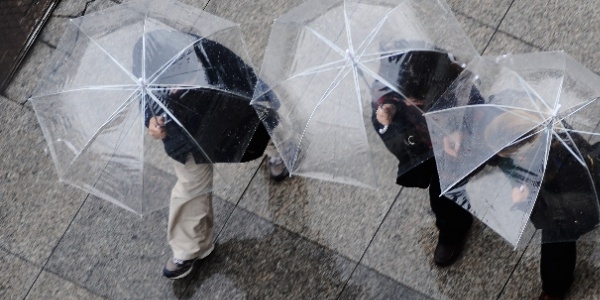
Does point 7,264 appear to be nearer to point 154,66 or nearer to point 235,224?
point 235,224

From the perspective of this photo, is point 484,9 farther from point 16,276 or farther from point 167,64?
point 16,276

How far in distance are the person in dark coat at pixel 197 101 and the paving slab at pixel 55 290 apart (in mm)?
1280

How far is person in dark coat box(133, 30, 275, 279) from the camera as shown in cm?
424

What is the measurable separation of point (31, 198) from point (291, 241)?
5.91ft

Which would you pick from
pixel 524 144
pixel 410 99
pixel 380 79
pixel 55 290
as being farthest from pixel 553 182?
pixel 55 290

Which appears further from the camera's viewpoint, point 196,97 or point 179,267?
point 179,267

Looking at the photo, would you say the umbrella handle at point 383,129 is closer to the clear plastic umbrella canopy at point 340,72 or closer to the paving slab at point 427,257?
the clear plastic umbrella canopy at point 340,72

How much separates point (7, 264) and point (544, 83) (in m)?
3.66

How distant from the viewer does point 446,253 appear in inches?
203

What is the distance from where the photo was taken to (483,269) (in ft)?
16.9

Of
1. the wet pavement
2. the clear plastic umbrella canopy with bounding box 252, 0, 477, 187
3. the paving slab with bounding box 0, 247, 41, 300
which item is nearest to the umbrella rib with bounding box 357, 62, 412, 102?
the clear plastic umbrella canopy with bounding box 252, 0, 477, 187

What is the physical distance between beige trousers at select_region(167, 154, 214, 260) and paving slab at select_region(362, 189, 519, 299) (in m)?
1.00

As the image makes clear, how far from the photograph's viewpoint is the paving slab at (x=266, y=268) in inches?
209

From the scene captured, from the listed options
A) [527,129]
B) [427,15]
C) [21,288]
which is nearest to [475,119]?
[527,129]
